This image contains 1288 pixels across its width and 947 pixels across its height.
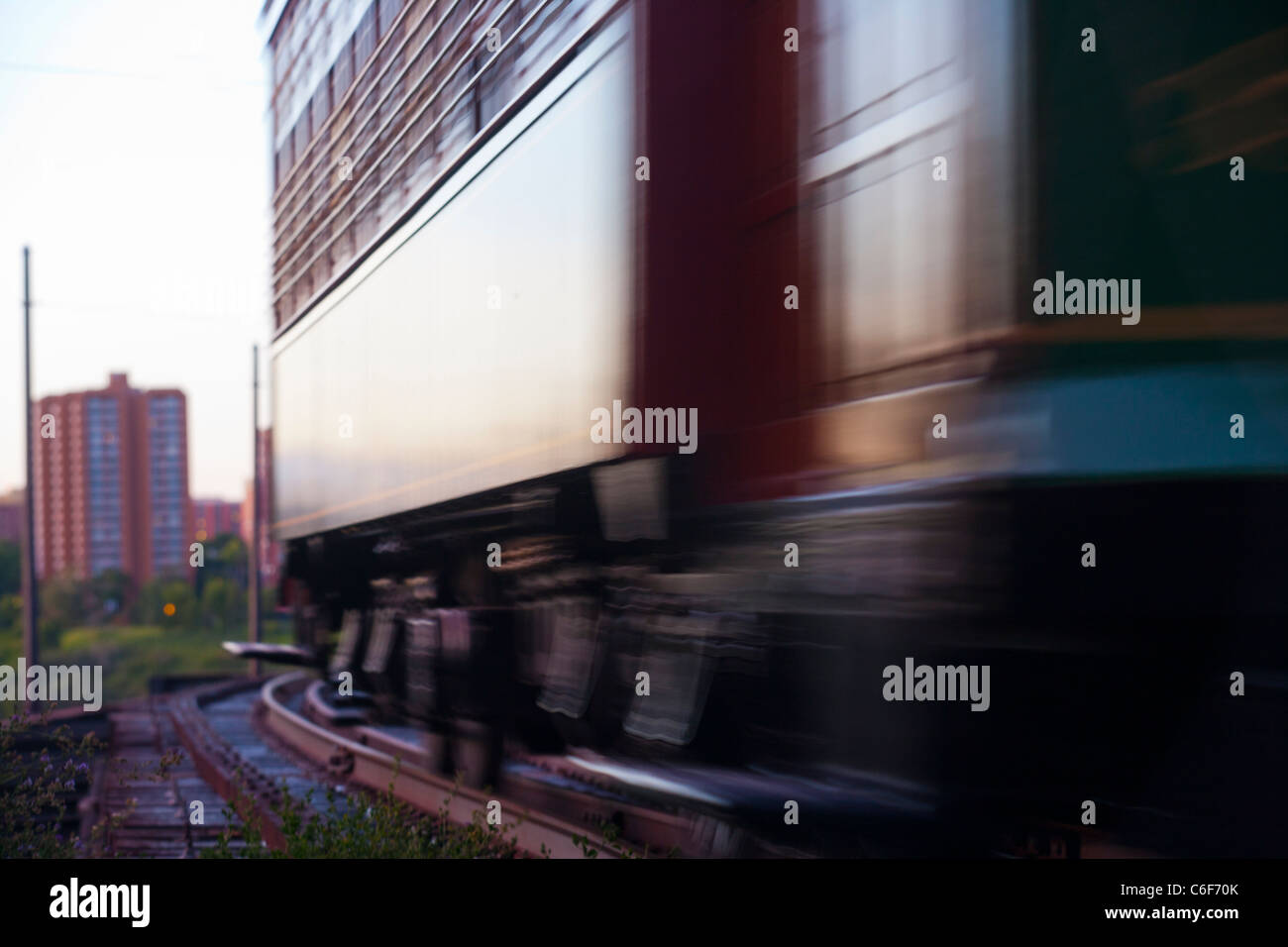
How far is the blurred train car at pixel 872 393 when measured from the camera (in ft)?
8.34

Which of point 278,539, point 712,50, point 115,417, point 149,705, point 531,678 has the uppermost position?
point 712,50

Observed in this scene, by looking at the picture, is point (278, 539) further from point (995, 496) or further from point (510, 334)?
point (995, 496)

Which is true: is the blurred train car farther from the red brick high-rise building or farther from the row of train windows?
the red brick high-rise building

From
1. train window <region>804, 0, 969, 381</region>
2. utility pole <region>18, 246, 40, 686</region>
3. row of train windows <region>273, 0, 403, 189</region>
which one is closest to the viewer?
train window <region>804, 0, 969, 381</region>

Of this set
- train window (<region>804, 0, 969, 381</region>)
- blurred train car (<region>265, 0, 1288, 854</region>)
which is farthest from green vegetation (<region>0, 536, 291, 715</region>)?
train window (<region>804, 0, 969, 381</region>)

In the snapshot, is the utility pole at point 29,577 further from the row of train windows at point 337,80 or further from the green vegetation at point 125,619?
the row of train windows at point 337,80

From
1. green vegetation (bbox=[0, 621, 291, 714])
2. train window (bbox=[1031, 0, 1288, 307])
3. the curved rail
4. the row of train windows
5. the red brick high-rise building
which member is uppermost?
the row of train windows

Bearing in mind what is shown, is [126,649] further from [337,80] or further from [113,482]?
[337,80]

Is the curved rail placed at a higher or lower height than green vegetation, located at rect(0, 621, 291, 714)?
lower

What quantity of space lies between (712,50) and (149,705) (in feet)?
30.2

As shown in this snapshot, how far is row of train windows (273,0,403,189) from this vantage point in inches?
194

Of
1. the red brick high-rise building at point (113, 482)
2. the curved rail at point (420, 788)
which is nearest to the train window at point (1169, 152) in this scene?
the curved rail at point (420, 788)
